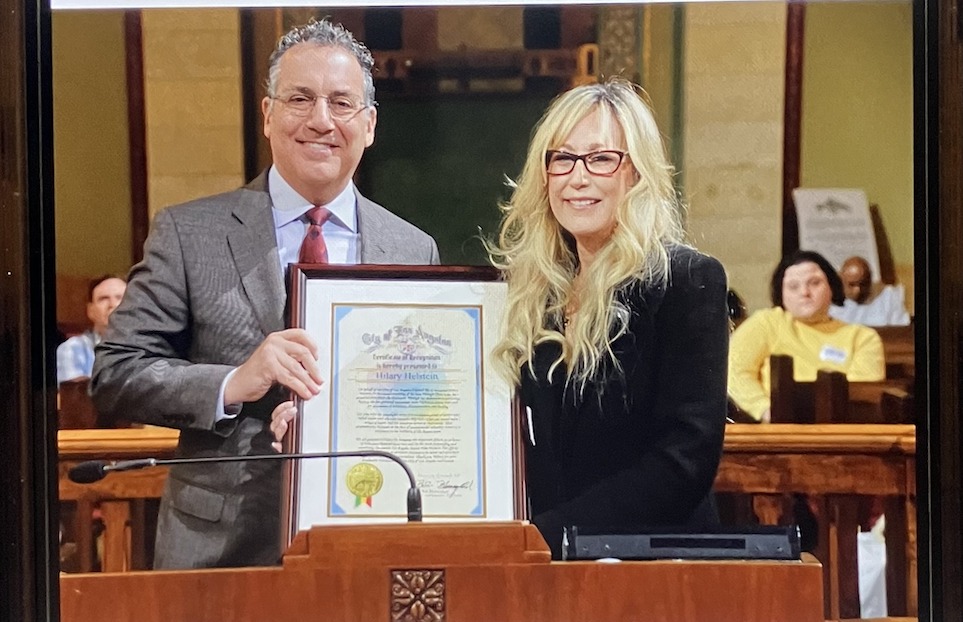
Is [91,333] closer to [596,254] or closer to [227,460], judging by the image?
[227,460]

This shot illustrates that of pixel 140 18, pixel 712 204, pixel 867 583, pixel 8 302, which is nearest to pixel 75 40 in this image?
pixel 140 18

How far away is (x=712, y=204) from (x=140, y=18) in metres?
1.19

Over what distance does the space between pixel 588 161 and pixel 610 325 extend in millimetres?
324

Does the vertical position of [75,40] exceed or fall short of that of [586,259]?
it exceeds it

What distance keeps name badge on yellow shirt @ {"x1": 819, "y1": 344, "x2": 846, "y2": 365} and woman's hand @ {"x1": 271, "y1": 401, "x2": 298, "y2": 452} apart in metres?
1.04

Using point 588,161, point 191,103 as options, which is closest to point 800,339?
point 588,161

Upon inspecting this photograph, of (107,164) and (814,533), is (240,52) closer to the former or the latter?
(107,164)

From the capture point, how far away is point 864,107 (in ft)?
6.79

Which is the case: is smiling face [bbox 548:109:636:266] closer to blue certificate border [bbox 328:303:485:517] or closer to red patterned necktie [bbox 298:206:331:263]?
blue certificate border [bbox 328:303:485:517]

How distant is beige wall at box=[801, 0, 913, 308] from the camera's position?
6.77 ft

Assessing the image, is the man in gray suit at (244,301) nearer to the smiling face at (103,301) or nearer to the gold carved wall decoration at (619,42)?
the smiling face at (103,301)

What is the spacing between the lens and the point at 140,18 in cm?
208

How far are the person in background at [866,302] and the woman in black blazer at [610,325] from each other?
0.24 m

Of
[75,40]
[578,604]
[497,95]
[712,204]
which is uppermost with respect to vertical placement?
[75,40]
